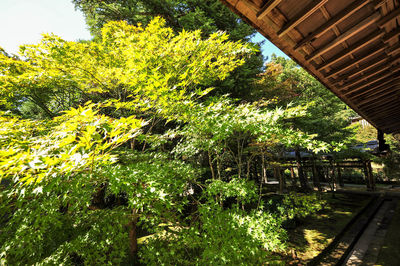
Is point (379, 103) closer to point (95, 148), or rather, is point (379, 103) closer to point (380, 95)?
point (380, 95)

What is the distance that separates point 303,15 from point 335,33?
64cm

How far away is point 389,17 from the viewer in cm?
164

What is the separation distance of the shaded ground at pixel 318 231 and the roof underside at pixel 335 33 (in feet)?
14.8

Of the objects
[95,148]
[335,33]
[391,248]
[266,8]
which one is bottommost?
[391,248]

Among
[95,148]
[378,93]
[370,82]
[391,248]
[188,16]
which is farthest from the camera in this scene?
[188,16]

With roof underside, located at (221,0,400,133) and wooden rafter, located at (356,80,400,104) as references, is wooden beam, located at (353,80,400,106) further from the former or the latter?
roof underside, located at (221,0,400,133)

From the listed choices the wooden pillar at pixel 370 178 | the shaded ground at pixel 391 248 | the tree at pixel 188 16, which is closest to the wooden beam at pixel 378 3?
the tree at pixel 188 16

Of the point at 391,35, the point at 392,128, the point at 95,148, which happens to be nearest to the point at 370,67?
the point at 391,35

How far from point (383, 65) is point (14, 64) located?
7921mm

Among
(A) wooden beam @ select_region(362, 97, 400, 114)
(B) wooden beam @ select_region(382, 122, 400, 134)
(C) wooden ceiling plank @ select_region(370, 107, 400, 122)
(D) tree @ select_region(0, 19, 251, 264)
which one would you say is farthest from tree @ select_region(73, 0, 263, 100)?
(B) wooden beam @ select_region(382, 122, 400, 134)

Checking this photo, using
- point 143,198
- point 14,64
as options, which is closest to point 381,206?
point 143,198

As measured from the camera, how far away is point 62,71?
4363mm

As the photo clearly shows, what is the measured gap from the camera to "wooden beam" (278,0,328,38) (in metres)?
1.51

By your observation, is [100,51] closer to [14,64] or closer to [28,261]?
[14,64]
